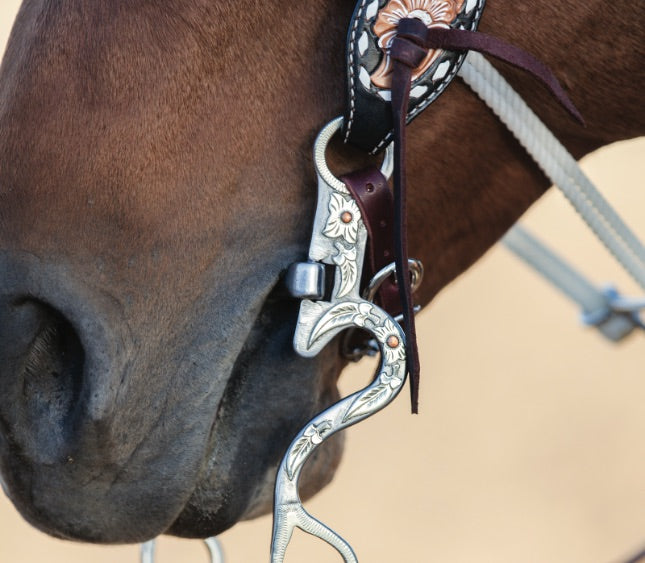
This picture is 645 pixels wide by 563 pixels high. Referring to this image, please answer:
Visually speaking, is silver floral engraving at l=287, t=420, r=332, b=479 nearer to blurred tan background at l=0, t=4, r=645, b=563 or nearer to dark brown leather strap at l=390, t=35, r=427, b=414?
dark brown leather strap at l=390, t=35, r=427, b=414

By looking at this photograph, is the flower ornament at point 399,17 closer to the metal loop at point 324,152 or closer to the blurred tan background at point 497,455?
the metal loop at point 324,152

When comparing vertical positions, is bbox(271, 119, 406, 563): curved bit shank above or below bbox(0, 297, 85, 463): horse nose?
above

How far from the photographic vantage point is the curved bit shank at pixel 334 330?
0.90 meters

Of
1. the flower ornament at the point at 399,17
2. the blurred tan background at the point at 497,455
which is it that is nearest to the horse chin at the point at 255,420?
the flower ornament at the point at 399,17

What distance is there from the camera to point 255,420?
943 millimetres

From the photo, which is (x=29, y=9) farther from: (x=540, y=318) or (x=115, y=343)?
(x=540, y=318)

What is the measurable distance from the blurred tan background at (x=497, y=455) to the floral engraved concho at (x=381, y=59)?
8.97 feet

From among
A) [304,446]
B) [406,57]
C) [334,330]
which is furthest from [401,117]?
[304,446]

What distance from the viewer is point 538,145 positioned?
40.8 inches

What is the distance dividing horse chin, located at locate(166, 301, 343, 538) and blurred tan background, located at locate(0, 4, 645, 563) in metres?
2.56

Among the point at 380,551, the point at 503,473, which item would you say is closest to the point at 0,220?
the point at 380,551

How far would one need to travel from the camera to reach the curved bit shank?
901 millimetres

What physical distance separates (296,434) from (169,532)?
0.17 m

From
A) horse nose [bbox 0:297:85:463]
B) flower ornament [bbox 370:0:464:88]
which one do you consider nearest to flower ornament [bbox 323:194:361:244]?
flower ornament [bbox 370:0:464:88]
